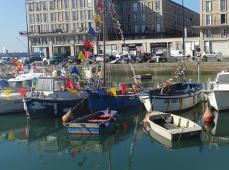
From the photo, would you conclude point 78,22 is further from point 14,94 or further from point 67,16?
point 14,94

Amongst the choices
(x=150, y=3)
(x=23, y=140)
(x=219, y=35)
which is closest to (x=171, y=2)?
(x=150, y=3)

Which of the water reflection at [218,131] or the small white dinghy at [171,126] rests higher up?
the small white dinghy at [171,126]

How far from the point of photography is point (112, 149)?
23.2 meters

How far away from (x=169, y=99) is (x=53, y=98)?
27.2 feet

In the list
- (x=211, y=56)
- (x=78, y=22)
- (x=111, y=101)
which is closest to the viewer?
(x=111, y=101)

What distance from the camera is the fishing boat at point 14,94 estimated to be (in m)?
32.0

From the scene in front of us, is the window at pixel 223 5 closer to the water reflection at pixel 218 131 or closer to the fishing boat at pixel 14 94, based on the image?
the water reflection at pixel 218 131

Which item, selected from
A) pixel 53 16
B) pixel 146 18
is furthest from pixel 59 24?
pixel 146 18

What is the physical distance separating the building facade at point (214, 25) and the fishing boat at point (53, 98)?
59166mm

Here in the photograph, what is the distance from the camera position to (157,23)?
11538 cm

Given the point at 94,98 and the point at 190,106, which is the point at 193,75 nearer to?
the point at 190,106

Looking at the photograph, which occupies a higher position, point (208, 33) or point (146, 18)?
Result: point (146, 18)

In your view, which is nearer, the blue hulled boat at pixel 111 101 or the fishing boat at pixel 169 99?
the blue hulled boat at pixel 111 101

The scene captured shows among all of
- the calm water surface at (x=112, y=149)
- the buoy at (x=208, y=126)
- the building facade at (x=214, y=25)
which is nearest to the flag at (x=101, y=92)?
the calm water surface at (x=112, y=149)
